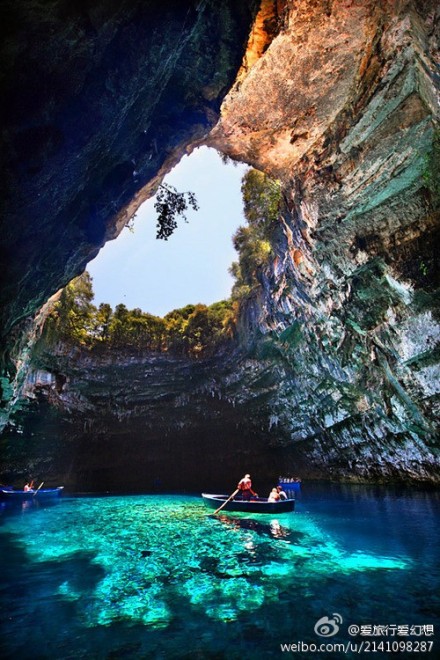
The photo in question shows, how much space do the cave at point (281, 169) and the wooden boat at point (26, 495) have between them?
185 inches

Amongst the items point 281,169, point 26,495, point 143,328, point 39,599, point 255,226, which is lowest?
point 39,599

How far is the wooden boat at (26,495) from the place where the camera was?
18797 mm

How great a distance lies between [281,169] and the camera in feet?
40.3

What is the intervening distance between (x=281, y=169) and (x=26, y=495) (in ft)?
71.8

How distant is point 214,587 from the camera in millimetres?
5945

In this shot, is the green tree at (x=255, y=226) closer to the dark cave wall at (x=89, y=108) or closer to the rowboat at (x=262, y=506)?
the dark cave wall at (x=89, y=108)

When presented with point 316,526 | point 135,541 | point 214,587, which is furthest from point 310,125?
point 135,541

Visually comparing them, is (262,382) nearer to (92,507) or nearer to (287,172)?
(92,507)

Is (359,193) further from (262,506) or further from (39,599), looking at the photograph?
(39,599)

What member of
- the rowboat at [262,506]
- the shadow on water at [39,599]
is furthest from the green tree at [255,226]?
the shadow on water at [39,599]

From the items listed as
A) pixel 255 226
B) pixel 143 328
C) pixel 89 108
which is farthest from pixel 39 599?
pixel 143 328

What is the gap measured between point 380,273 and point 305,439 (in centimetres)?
1560

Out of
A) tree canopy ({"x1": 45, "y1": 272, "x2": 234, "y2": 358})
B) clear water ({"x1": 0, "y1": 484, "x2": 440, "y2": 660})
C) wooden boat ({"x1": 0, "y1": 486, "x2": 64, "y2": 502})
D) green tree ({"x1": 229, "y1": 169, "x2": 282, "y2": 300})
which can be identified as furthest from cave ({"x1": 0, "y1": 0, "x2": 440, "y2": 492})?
clear water ({"x1": 0, "y1": 484, "x2": 440, "y2": 660})

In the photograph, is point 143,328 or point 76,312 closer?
point 76,312
